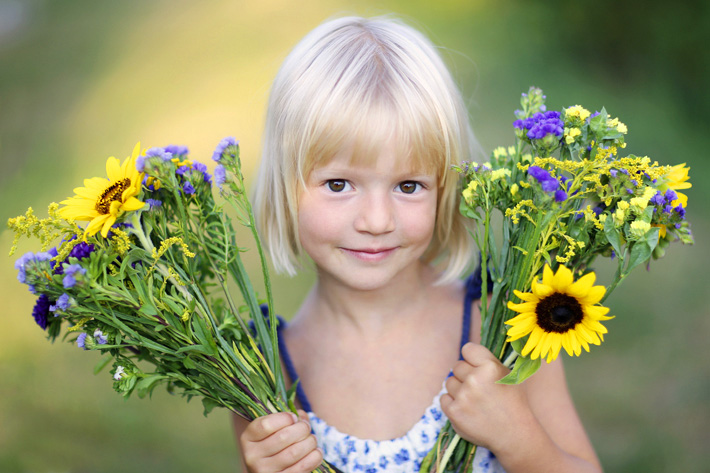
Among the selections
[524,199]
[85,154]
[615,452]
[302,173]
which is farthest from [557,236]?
[85,154]

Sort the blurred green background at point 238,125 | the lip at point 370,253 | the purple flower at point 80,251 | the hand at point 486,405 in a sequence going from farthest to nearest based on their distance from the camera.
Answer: the blurred green background at point 238,125 → the lip at point 370,253 → the hand at point 486,405 → the purple flower at point 80,251

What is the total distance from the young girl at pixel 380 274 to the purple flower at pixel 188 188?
0.71 ft

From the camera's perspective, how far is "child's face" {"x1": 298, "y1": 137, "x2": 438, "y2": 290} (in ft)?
3.98

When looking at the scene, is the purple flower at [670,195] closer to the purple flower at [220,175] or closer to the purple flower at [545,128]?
the purple flower at [545,128]

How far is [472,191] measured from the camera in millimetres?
1132

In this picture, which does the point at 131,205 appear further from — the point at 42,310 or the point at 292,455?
the point at 292,455

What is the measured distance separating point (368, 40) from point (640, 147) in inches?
121

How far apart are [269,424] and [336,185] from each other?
450mm

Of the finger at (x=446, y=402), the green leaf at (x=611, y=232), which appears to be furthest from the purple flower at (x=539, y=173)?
the finger at (x=446, y=402)

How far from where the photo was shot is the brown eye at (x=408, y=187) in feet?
4.15

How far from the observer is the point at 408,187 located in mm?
1269

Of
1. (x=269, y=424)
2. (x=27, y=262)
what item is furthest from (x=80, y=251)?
(x=269, y=424)

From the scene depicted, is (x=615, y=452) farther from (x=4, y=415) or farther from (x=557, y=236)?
(x=4, y=415)

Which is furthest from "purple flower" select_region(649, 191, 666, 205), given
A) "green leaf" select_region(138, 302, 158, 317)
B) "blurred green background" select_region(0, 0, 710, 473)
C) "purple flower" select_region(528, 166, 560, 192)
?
"blurred green background" select_region(0, 0, 710, 473)
